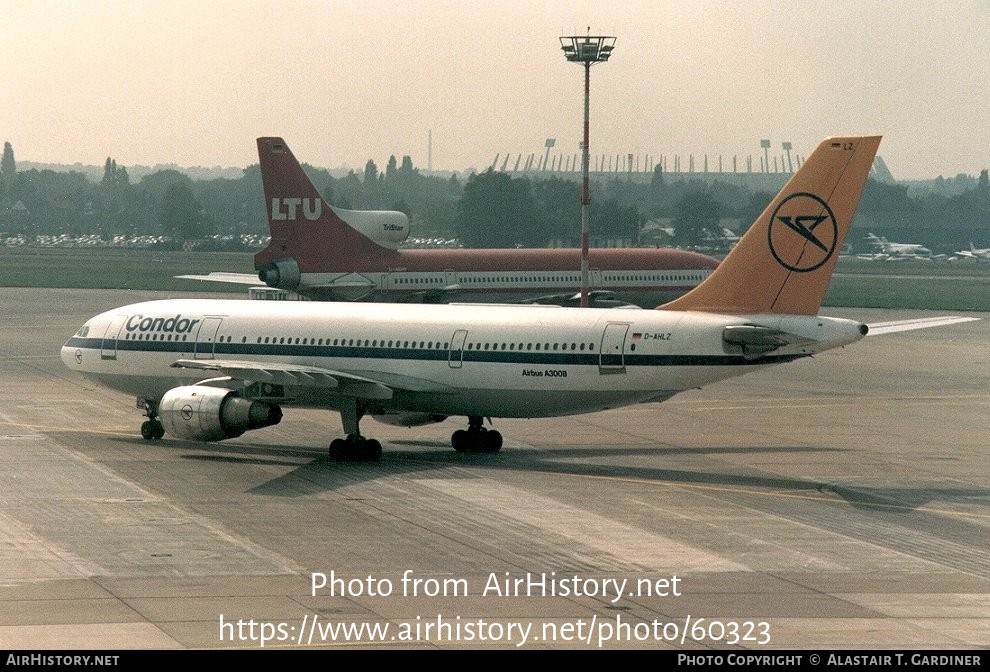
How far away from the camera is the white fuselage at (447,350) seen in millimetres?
45469

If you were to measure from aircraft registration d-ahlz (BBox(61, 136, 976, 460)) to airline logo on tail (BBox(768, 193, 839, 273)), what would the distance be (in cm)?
4

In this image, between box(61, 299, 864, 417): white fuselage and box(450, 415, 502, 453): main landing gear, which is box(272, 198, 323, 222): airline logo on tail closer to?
box(61, 299, 864, 417): white fuselage

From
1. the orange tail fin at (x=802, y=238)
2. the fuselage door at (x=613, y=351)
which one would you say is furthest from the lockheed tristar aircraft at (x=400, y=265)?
the orange tail fin at (x=802, y=238)

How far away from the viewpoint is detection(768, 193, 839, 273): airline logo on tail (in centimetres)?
4497

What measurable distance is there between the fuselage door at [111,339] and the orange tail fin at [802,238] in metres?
20.3

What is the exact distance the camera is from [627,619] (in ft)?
92.4

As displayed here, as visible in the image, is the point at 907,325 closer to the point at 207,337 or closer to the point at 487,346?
the point at 487,346

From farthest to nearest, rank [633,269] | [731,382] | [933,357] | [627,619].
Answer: [633,269] → [933,357] → [731,382] → [627,619]

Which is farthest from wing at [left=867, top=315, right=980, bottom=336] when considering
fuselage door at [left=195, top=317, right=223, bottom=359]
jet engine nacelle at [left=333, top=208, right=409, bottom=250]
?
jet engine nacelle at [left=333, top=208, right=409, bottom=250]

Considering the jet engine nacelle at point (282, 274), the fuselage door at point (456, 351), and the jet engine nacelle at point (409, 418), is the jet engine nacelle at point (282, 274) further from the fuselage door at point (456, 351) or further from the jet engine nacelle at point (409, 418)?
the fuselage door at point (456, 351)
